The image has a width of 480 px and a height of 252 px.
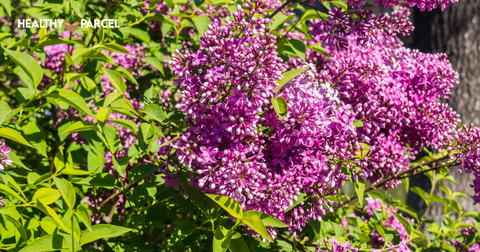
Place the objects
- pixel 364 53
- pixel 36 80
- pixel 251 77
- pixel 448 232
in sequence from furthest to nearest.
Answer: pixel 448 232 < pixel 364 53 < pixel 36 80 < pixel 251 77

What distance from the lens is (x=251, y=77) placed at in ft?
4.09

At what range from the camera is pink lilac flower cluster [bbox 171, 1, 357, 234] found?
4.09 feet

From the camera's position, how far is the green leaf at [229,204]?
4.05 ft

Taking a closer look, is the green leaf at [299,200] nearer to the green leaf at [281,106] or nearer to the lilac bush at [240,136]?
the lilac bush at [240,136]

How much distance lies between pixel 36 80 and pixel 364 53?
5.53 feet

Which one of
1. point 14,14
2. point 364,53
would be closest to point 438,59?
point 364,53

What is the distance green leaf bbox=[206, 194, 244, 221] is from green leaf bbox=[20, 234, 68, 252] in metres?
0.55

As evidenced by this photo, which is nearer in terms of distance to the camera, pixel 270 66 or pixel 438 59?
pixel 270 66

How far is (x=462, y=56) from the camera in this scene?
403 centimetres

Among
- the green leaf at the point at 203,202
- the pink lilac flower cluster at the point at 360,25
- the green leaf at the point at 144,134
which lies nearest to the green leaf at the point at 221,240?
the green leaf at the point at 203,202

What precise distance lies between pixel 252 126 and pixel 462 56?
3785 millimetres

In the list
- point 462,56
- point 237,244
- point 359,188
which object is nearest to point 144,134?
point 237,244

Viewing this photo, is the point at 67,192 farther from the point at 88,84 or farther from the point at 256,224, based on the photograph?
the point at 88,84

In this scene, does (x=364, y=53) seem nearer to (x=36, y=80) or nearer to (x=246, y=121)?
(x=246, y=121)
